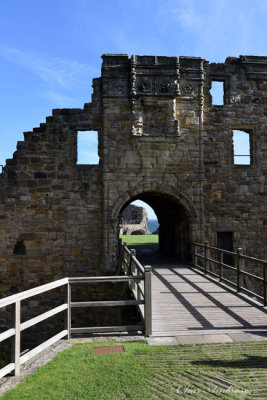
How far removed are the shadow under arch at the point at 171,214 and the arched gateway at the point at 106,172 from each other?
0.05 metres

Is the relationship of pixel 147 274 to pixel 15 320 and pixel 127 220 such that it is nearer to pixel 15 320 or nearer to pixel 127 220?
pixel 15 320

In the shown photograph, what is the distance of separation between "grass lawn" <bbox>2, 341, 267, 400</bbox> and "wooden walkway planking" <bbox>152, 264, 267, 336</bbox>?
29.4 inches

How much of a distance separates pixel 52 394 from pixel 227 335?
123 inches

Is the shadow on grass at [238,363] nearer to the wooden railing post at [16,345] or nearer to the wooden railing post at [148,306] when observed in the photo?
the wooden railing post at [148,306]

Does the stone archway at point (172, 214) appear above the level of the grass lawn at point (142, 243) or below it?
above

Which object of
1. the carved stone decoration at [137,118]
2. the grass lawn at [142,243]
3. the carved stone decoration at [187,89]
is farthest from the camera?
the grass lawn at [142,243]

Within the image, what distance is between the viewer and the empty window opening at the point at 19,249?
11.6 meters

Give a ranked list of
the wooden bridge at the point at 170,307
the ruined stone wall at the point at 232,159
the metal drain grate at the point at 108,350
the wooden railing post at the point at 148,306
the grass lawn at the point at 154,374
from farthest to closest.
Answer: the ruined stone wall at the point at 232,159 < the wooden railing post at the point at 148,306 < the metal drain grate at the point at 108,350 < the wooden bridge at the point at 170,307 < the grass lawn at the point at 154,374

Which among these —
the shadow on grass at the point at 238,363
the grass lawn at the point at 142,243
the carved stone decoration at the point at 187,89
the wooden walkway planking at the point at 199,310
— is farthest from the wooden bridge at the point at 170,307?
the grass lawn at the point at 142,243

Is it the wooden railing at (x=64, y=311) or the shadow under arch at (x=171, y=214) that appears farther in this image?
the shadow under arch at (x=171, y=214)

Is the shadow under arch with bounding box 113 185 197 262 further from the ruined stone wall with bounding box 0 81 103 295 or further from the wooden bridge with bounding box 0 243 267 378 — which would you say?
the wooden bridge with bounding box 0 243 267 378

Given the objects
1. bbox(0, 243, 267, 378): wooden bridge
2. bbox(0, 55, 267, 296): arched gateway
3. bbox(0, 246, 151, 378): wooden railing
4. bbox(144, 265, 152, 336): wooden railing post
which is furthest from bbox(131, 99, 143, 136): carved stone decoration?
bbox(144, 265, 152, 336): wooden railing post

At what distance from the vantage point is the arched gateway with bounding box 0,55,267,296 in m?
11.6

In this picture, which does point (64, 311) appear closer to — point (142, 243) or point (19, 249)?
point (19, 249)
